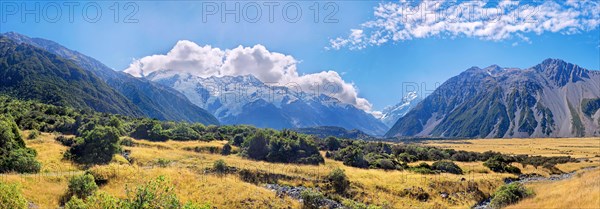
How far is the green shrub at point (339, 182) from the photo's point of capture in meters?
40.9

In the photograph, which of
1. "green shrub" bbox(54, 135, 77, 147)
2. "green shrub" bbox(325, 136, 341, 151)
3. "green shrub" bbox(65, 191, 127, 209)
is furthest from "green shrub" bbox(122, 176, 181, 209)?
"green shrub" bbox(325, 136, 341, 151)

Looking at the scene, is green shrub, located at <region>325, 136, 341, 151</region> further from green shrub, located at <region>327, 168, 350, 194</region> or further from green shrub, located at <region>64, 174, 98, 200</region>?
green shrub, located at <region>64, 174, 98, 200</region>

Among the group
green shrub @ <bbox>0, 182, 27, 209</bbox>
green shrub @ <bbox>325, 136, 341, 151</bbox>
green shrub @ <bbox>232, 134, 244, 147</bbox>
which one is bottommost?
green shrub @ <bbox>325, 136, 341, 151</bbox>

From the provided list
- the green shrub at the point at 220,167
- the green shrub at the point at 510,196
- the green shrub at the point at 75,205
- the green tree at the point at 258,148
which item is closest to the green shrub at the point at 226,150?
the green tree at the point at 258,148

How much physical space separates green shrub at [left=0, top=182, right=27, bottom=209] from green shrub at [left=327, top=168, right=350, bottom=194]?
93.8ft

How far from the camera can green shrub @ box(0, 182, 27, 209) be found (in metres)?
18.0

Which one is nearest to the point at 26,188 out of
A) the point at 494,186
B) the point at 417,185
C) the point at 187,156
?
the point at 187,156

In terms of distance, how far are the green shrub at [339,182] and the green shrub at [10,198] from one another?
2860 centimetres

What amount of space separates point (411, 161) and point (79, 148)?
5541 centimetres

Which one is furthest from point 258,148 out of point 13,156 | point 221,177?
point 13,156

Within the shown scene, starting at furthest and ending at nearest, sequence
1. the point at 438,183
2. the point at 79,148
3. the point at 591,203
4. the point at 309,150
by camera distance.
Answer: the point at 309,150, the point at 438,183, the point at 79,148, the point at 591,203

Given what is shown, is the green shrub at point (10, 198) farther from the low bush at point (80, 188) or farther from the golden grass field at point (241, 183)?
the low bush at point (80, 188)

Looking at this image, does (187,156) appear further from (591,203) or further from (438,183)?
(591,203)

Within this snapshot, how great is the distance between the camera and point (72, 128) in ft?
234
